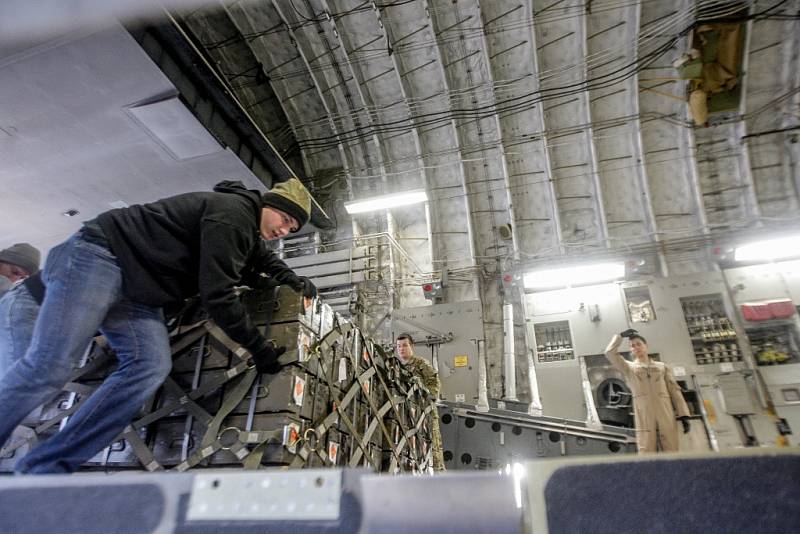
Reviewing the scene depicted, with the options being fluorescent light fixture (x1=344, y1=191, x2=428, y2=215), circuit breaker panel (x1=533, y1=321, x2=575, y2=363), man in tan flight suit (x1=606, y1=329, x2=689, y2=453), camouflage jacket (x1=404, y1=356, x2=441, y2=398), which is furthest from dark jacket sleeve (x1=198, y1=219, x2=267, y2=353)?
circuit breaker panel (x1=533, y1=321, x2=575, y2=363)

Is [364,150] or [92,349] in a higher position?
[364,150]

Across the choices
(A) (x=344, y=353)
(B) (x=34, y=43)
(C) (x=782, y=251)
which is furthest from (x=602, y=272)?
(B) (x=34, y=43)

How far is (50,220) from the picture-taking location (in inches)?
274

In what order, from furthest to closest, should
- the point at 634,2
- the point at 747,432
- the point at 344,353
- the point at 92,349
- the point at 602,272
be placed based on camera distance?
the point at 602,272, the point at 634,2, the point at 747,432, the point at 344,353, the point at 92,349

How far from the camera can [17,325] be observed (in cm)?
195

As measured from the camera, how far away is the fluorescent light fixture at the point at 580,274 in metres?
8.62

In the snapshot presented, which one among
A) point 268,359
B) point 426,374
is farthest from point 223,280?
point 426,374

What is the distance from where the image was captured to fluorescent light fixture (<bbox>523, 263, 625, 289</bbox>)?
339 inches

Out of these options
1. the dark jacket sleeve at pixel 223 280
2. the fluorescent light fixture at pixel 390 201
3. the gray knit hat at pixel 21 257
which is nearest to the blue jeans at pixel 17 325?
the dark jacket sleeve at pixel 223 280

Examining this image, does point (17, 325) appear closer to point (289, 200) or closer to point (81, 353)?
point (81, 353)

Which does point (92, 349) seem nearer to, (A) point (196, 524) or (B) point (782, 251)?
(A) point (196, 524)

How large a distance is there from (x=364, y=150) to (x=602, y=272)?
655cm

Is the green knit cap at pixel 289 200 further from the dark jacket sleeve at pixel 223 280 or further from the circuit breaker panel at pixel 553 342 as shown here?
the circuit breaker panel at pixel 553 342

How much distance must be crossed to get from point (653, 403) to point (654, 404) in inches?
0.5
